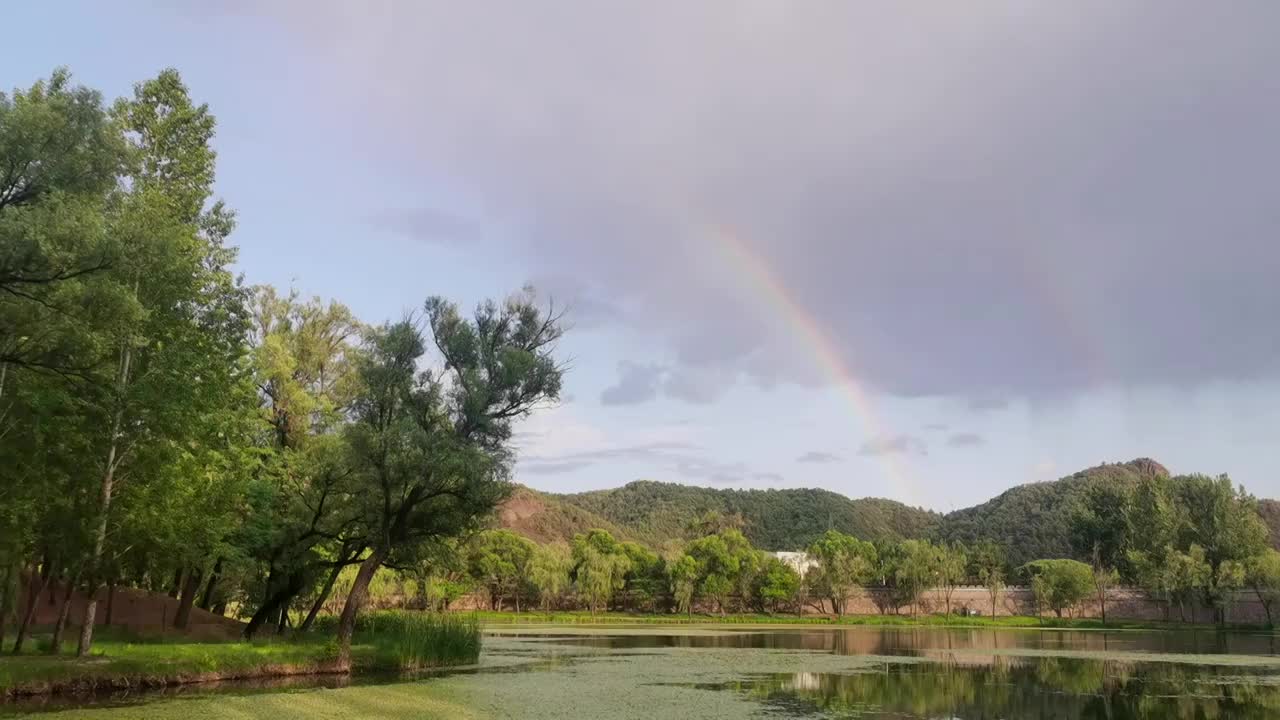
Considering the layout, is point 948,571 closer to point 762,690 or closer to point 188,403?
point 762,690

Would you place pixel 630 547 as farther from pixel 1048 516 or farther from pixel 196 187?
pixel 1048 516

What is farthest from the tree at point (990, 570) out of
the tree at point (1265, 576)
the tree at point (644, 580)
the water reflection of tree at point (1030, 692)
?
the water reflection of tree at point (1030, 692)

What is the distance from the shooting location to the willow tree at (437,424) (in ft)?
93.7

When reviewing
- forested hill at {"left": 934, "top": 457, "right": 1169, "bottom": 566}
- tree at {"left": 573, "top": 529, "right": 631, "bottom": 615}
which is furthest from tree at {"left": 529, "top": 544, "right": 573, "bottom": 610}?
forested hill at {"left": 934, "top": 457, "right": 1169, "bottom": 566}

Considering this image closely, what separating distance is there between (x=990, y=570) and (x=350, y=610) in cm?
9766

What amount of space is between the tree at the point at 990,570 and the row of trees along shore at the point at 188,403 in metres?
78.9

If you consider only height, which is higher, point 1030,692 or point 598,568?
point 598,568

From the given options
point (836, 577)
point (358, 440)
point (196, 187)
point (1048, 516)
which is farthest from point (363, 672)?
point (1048, 516)

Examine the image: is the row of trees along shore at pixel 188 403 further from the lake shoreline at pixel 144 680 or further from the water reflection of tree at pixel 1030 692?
the water reflection of tree at pixel 1030 692

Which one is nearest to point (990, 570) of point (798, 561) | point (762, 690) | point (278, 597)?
point (798, 561)

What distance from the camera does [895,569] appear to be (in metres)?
99.9

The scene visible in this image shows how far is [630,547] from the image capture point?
105 meters

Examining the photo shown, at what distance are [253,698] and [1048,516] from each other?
182 meters

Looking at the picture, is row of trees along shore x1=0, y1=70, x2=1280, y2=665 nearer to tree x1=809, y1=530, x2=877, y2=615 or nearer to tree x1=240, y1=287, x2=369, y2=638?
tree x1=240, y1=287, x2=369, y2=638
